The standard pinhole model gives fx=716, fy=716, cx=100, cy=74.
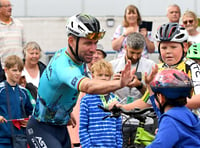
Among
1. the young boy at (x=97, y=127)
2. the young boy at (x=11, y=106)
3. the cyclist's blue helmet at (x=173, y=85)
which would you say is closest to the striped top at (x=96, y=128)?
the young boy at (x=97, y=127)

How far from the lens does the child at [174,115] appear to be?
5934 mm

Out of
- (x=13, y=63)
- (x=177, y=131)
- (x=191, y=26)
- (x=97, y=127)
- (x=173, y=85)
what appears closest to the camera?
(x=177, y=131)

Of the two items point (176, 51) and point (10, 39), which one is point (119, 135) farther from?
point (10, 39)

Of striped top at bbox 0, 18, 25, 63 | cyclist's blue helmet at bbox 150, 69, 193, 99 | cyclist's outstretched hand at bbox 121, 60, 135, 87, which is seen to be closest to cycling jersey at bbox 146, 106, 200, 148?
cyclist's blue helmet at bbox 150, 69, 193, 99

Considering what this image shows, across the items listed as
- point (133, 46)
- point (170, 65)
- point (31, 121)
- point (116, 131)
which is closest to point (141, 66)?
point (133, 46)

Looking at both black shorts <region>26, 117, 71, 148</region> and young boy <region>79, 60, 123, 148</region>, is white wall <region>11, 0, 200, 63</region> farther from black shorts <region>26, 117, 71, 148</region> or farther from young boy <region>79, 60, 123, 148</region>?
black shorts <region>26, 117, 71, 148</region>

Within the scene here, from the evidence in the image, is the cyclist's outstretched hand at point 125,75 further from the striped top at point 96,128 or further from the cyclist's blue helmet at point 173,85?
the striped top at point 96,128

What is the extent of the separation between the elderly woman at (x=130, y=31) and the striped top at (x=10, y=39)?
5.63ft

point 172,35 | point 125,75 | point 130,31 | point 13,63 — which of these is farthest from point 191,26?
point 125,75

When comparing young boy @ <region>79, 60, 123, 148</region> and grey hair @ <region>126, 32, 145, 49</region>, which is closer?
young boy @ <region>79, 60, 123, 148</region>

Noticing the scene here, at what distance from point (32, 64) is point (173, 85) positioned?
6.11m

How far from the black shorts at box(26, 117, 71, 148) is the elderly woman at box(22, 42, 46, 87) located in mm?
3841

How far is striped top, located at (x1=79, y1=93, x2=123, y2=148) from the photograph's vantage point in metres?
9.41

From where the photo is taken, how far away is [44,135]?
311 inches
